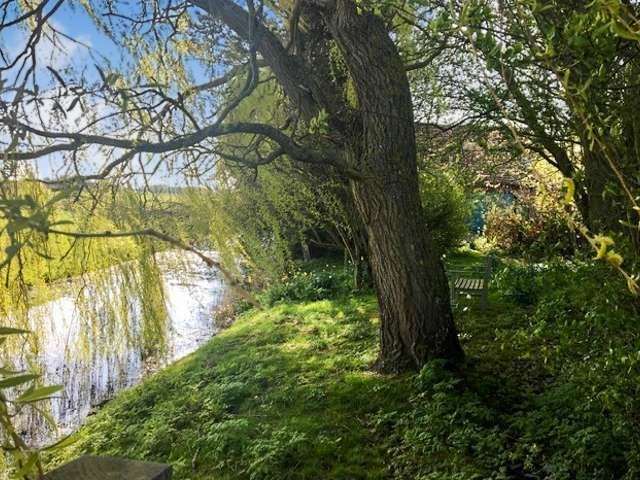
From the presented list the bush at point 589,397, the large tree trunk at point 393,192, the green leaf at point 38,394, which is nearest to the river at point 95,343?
the green leaf at point 38,394

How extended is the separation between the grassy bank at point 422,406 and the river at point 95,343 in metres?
0.44

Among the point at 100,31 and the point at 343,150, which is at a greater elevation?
the point at 100,31

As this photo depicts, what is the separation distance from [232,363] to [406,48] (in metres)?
3.23

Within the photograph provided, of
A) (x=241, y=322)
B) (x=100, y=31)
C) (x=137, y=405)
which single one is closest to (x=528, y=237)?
(x=241, y=322)

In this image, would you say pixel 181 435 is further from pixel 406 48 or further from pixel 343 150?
pixel 406 48

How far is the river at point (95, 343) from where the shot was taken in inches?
99.3

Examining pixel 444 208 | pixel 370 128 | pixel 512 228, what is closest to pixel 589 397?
pixel 370 128

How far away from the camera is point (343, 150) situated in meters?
3.77

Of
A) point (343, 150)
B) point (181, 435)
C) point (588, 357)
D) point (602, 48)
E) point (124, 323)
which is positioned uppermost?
point (343, 150)

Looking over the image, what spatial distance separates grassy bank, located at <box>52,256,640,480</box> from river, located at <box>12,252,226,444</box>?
0.44 meters

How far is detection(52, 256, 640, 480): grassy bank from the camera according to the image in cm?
241

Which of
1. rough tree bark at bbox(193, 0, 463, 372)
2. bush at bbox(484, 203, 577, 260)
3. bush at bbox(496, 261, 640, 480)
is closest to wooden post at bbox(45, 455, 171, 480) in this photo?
bush at bbox(496, 261, 640, 480)

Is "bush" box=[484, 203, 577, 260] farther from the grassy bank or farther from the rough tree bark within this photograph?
the rough tree bark

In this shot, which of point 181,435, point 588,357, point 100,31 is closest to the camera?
point 588,357
